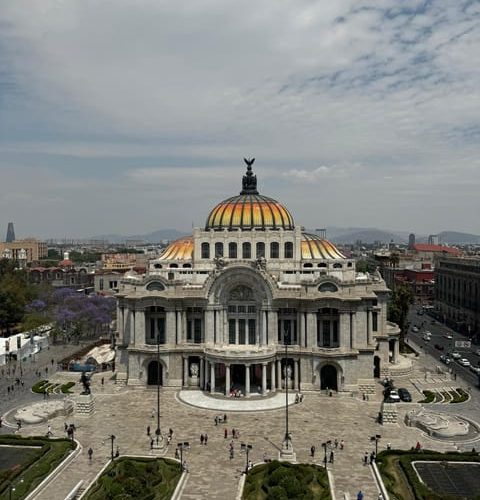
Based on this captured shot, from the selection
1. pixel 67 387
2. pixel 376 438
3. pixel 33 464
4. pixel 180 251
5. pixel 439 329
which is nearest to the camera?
pixel 33 464

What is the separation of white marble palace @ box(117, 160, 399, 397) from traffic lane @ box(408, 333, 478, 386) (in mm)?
12551

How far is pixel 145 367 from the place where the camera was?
74.9 m

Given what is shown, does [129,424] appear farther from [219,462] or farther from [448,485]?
[448,485]

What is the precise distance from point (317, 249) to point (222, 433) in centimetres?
3569

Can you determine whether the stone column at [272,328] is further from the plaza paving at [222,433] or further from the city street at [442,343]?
the city street at [442,343]

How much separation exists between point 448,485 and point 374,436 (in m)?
11.6

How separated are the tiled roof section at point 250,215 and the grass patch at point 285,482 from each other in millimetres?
43085

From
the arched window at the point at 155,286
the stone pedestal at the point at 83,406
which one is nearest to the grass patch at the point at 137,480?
the stone pedestal at the point at 83,406

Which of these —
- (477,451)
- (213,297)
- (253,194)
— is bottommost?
(477,451)

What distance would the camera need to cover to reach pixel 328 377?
239ft

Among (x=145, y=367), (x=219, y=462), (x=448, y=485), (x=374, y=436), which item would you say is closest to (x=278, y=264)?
(x=145, y=367)

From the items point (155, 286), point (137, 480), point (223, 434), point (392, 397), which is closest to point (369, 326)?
point (392, 397)

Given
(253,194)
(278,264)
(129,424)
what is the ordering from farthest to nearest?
(253,194) < (278,264) < (129,424)

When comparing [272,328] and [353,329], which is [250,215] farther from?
[353,329]
